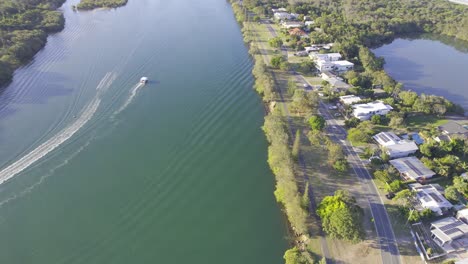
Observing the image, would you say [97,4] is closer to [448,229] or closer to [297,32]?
[297,32]

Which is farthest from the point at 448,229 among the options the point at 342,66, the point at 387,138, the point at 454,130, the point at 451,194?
the point at 342,66

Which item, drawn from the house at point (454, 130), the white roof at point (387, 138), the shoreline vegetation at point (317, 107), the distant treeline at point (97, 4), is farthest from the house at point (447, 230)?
the distant treeline at point (97, 4)

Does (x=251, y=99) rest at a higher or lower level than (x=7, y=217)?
lower

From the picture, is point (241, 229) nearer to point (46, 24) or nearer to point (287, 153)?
point (287, 153)

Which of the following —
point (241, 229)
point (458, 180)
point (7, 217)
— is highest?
point (7, 217)

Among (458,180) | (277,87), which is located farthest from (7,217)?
(458,180)

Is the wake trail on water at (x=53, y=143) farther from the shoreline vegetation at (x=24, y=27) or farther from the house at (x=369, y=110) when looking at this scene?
the house at (x=369, y=110)
